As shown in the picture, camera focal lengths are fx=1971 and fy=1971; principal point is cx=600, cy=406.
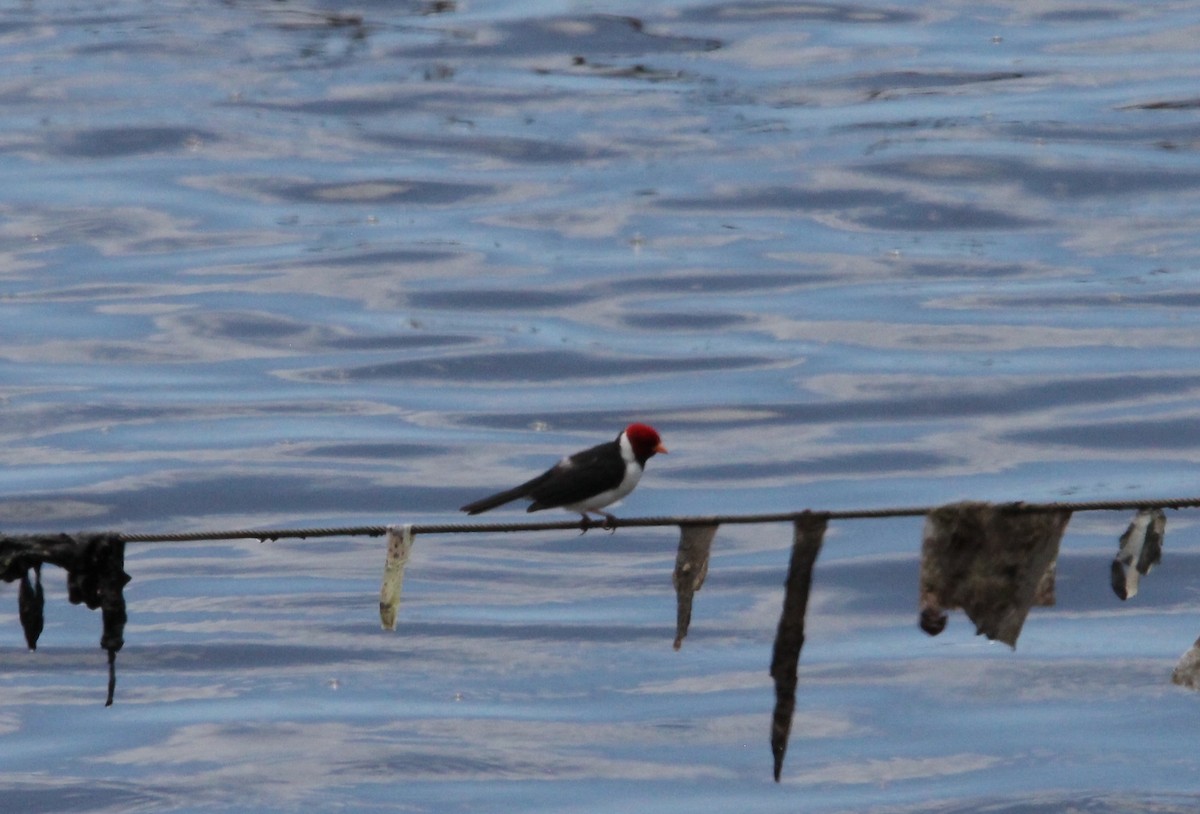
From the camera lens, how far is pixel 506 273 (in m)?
53.4

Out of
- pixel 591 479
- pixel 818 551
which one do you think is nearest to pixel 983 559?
pixel 818 551

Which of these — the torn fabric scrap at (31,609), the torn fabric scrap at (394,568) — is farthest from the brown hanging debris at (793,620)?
the torn fabric scrap at (31,609)

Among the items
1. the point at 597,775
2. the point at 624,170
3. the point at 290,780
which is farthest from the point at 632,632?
the point at 624,170

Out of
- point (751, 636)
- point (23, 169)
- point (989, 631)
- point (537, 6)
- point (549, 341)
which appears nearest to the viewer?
point (989, 631)

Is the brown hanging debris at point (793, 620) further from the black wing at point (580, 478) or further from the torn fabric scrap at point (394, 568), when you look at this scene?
the black wing at point (580, 478)

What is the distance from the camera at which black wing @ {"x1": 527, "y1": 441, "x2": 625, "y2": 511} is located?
13086mm

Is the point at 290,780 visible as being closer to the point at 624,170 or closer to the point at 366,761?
the point at 366,761

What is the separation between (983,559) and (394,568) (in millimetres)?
2804

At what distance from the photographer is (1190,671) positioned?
9633 millimetres

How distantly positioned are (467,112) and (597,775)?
43.0 metres

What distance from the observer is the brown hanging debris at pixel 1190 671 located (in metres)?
9.52

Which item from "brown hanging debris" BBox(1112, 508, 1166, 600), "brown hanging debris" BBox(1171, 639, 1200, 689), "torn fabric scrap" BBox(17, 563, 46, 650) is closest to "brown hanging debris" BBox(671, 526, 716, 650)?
"brown hanging debris" BBox(1112, 508, 1166, 600)

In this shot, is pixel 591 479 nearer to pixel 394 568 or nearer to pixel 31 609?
pixel 394 568

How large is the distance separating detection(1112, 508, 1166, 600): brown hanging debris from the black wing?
4359mm
